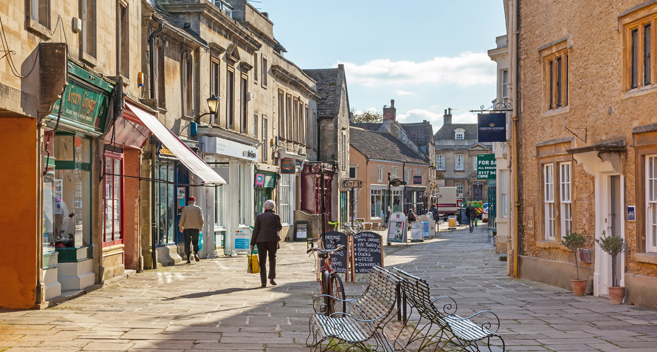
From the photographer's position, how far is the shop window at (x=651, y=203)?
12.7 metres

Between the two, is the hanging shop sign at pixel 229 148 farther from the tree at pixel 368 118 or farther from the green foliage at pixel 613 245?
the tree at pixel 368 118

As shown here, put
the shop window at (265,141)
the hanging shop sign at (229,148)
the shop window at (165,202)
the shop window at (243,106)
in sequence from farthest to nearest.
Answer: the shop window at (265,141) → the shop window at (243,106) → the hanging shop sign at (229,148) → the shop window at (165,202)

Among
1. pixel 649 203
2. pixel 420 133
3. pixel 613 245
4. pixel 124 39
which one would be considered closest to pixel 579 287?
pixel 613 245

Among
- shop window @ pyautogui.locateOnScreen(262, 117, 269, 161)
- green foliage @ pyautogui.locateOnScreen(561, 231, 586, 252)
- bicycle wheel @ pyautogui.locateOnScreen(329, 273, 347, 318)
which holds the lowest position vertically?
bicycle wheel @ pyautogui.locateOnScreen(329, 273, 347, 318)

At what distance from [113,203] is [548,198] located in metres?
9.52

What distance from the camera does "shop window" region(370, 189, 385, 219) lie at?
56.0 metres

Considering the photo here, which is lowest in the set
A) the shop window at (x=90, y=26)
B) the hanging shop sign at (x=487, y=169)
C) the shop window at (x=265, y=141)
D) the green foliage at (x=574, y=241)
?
the green foliage at (x=574, y=241)

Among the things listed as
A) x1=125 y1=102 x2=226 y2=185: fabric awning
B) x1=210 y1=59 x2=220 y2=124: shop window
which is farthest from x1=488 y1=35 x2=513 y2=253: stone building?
x1=125 y1=102 x2=226 y2=185: fabric awning

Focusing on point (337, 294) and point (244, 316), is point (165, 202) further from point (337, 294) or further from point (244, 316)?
point (337, 294)

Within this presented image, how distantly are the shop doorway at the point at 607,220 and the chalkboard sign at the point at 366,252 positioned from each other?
4.50m

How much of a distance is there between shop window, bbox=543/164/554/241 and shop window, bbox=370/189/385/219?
125 feet

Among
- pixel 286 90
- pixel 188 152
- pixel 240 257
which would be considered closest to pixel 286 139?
pixel 286 90

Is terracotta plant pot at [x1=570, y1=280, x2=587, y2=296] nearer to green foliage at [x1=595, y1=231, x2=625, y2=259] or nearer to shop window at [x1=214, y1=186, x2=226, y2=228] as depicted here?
green foliage at [x1=595, y1=231, x2=625, y2=259]

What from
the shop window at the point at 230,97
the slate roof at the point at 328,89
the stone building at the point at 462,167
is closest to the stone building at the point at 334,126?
the slate roof at the point at 328,89
